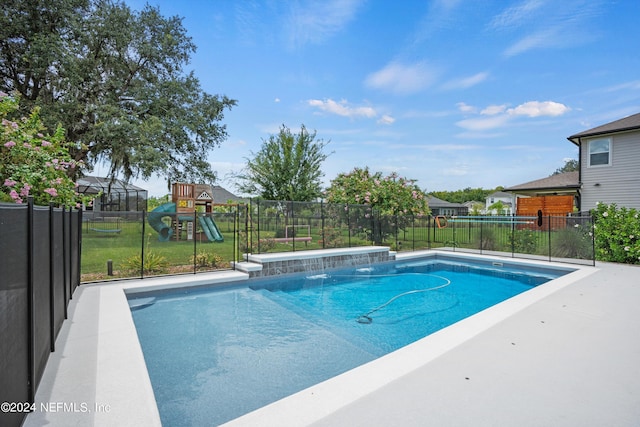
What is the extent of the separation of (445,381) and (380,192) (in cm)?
1185

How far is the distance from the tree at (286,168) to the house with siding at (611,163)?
11.8 metres

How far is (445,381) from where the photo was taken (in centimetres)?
291

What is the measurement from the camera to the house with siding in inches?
485

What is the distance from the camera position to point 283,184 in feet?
59.3

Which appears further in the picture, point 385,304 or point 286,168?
point 286,168

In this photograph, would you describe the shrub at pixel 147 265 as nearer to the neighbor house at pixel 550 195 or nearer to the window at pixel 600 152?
the neighbor house at pixel 550 195

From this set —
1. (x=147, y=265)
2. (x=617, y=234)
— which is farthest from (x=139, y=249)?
(x=617, y=234)

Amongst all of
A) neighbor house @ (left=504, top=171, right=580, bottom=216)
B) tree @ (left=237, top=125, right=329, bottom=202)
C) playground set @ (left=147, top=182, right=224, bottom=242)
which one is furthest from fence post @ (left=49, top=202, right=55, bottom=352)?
neighbor house @ (left=504, top=171, right=580, bottom=216)

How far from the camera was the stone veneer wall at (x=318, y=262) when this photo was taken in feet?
30.6

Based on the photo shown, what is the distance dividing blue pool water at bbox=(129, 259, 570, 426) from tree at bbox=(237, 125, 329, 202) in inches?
351

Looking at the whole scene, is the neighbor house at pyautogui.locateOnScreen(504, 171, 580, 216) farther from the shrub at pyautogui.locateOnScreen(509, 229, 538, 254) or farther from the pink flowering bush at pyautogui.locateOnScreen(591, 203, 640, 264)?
the pink flowering bush at pyautogui.locateOnScreen(591, 203, 640, 264)

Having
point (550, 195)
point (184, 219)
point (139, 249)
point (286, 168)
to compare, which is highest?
point (286, 168)

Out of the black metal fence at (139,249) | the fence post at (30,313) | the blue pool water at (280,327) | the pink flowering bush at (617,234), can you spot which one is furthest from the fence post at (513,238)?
the fence post at (30,313)

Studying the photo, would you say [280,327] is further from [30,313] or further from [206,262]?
[206,262]
